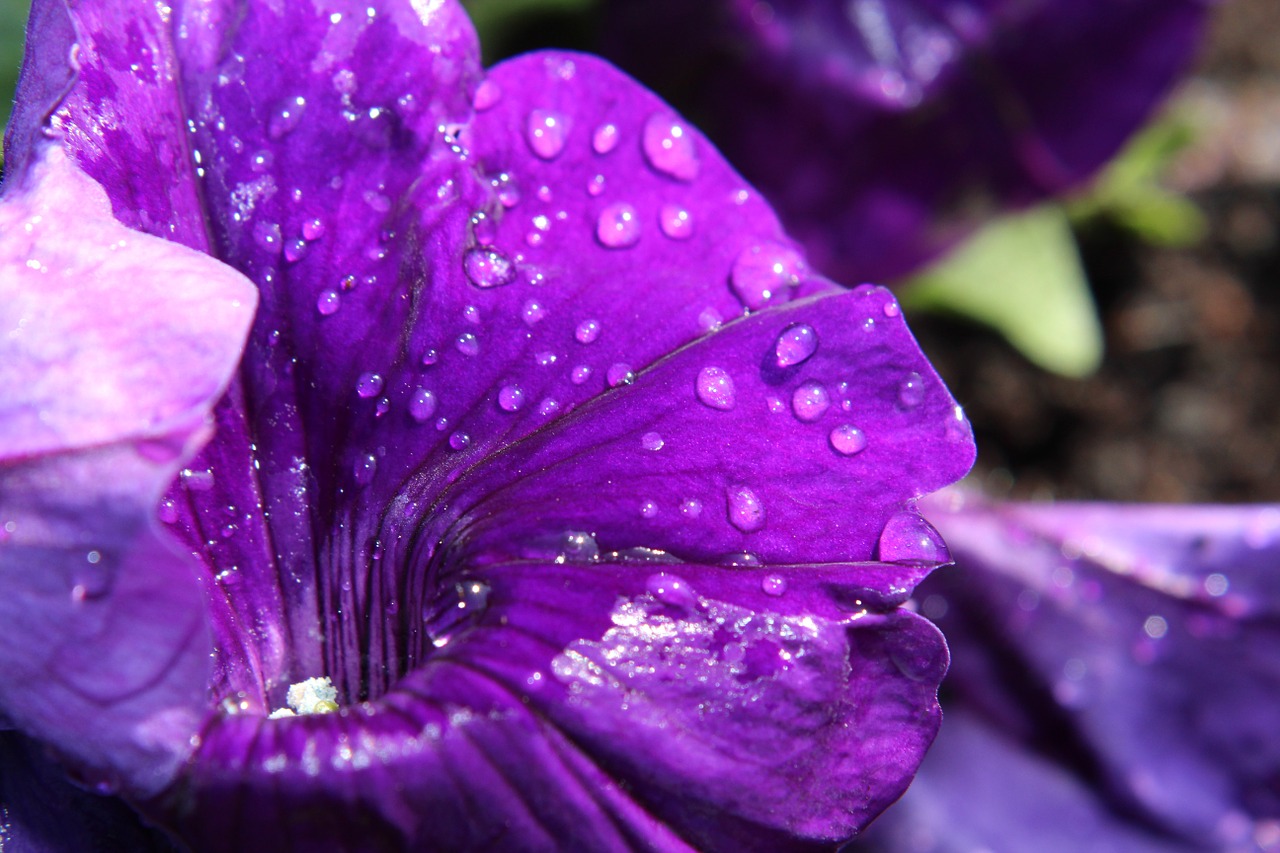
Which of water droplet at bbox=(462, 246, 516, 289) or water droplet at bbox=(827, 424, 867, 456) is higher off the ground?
water droplet at bbox=(462, 246, 516, 289)

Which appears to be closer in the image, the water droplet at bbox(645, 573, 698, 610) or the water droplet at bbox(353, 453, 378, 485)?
the water droplet at bbox(645, 573, 698, 610)

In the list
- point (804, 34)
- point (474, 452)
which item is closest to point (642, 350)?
point (474, 452)

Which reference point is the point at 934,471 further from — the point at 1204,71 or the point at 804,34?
the point at 1204,71

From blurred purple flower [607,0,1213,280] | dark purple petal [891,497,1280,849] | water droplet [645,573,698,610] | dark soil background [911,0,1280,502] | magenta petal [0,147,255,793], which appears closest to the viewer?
magenta petal [0,147,255,793]

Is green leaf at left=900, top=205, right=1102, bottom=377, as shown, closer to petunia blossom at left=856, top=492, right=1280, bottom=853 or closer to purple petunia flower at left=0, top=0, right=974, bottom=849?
petunia blossom at left=856, top=492, right=1280, bottom=853

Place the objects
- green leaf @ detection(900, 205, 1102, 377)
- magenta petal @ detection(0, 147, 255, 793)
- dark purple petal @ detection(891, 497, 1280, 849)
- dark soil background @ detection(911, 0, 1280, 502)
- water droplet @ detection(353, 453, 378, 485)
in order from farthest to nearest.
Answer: dark soil background @ detection(911, 0, 1280, 502) → green leaf @ detection(900, 205, 1102, 377) → dark purple petal @ detection(891, 497, 1280, 849) → water droplet @ detection(353, 453, 378, 485) → magenta petal @ detection(0, 147, 255, 793)

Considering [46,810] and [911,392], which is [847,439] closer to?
[911,392]

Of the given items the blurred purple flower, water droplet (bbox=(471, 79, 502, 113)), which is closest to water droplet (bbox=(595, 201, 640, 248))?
water droplet (bbox=(471, 79, 502, 113))
